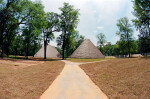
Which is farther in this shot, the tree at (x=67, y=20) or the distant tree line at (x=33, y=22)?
the tree at (x=67, y=20)

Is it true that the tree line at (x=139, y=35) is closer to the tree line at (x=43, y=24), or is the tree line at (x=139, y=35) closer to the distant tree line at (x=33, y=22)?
the tree line at (x=43, y=24)

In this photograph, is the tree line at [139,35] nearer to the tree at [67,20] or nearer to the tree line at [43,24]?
the tree line at [43,24]

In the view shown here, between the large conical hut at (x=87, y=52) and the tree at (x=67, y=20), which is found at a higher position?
the tree at (x=67, y=20)

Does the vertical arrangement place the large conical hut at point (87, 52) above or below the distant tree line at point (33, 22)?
below

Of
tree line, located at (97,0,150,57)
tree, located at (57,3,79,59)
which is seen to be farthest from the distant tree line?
tree line, located at (97,0,150,57)

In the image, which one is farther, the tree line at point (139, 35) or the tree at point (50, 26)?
the tree at point (50, 26)

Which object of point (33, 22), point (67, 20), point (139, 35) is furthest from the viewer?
point (139, 35)

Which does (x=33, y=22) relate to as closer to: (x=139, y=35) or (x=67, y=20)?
(x=67, y=20)

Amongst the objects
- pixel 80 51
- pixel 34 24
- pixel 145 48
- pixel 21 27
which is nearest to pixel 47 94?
pixel 34 24

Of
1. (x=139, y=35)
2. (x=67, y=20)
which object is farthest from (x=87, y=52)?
(x=139, y=35)

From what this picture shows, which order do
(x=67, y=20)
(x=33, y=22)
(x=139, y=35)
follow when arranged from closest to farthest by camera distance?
(x=33, y=22) < (x=67, y=20) < (x=139, y=35)

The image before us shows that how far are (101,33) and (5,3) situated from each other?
67.0m

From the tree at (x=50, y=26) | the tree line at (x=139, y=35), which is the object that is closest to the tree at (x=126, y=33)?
the tree line at (x=139, y=35)

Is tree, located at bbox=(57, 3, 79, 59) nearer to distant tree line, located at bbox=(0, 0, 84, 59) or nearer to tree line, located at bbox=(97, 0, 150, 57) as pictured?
distant tree line, located at bbox=(0, 0, 84, 59)
